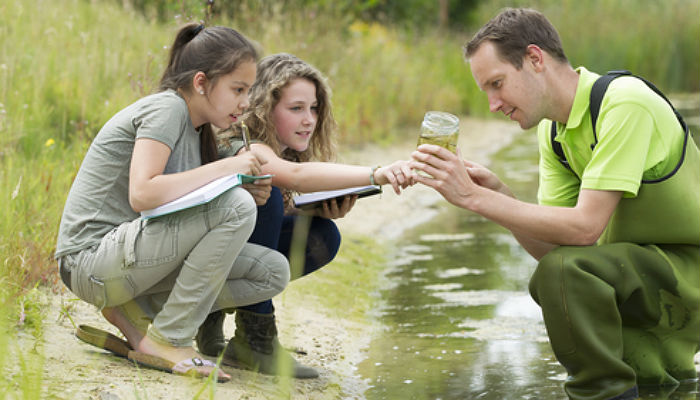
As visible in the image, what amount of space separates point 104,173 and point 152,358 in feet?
2.16

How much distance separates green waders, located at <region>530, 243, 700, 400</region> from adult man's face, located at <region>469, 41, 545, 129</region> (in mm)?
537

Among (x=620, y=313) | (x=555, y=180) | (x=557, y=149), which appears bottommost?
(x=620, y=313)

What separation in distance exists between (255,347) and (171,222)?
67 cm

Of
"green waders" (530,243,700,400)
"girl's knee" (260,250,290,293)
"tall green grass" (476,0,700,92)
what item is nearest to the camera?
"green waders" (530,243,700,400)

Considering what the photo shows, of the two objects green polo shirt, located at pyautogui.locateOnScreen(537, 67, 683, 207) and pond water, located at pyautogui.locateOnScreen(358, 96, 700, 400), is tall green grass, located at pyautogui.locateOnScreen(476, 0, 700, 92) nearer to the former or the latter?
pond water, located at pyautogui.locateOnScreen(358, 96, 700, 400)

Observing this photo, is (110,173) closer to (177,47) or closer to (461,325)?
(177,47)

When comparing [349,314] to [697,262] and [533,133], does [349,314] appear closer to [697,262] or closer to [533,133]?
[697,262]

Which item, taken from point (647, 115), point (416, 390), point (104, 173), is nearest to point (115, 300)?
point (104, 173)

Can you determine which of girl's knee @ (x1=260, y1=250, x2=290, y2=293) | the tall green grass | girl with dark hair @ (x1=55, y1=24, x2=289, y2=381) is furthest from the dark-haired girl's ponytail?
the tall green grass

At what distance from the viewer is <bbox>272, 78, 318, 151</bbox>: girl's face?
347cm

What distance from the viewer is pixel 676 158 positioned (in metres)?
3.04

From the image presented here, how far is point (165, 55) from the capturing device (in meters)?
5.20

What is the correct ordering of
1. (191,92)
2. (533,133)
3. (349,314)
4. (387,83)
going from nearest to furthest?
(191,92), (349,314), (387,83), (533,133)

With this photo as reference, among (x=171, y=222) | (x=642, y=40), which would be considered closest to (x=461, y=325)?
(x=171, y=222)
